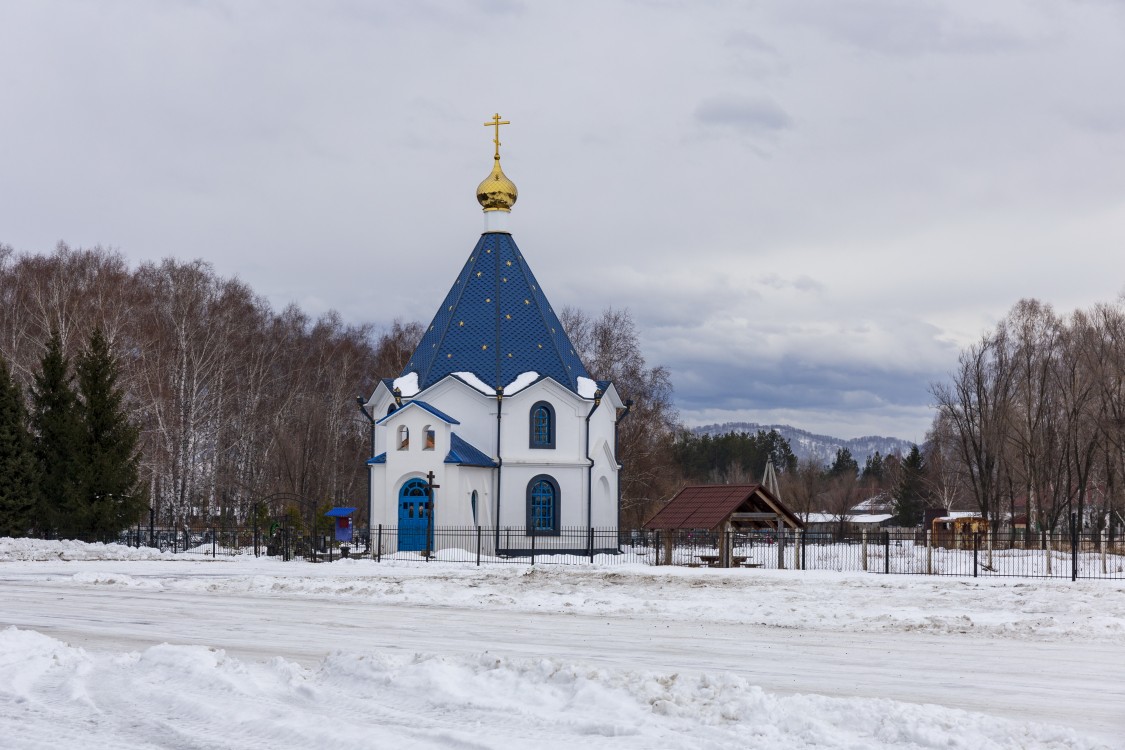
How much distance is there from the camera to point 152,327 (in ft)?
154

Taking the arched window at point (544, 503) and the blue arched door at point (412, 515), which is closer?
the blue arched door at point (412, 515)

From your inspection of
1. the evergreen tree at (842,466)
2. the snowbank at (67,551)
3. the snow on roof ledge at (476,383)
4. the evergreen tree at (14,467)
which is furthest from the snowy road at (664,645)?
the evergreen tree at (842,466)

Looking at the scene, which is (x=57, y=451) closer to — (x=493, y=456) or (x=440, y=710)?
(x=493, y=456)

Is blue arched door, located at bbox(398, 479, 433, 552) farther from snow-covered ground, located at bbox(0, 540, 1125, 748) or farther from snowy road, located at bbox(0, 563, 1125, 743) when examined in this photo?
snowy road, located at bbox(0, 563, 1125, 743)

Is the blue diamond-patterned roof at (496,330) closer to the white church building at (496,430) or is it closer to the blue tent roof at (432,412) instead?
the white church building at (496,430)

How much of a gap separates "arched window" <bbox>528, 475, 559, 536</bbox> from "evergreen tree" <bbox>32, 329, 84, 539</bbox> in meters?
12.8

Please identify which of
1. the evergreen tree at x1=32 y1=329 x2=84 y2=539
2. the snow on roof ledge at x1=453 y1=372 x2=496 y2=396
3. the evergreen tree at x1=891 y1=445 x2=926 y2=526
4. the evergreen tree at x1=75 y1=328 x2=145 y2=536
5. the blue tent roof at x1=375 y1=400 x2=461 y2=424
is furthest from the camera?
the evergreen tree at x1=891 y1=445 x2=926 y2=526

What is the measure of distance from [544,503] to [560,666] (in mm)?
24933

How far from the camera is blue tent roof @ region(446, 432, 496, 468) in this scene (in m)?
32.8

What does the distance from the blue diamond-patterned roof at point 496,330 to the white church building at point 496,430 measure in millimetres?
44

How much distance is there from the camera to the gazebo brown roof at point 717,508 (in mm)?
30984

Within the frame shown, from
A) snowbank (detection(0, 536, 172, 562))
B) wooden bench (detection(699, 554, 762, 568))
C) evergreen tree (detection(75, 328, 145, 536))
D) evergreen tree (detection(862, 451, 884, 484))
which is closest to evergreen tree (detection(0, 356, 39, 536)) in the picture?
snowbank (detection(0, 536, 172, 562))

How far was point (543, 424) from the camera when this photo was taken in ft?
115

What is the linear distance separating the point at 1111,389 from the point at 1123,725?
134 feet
